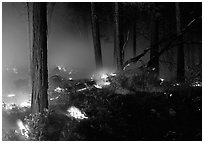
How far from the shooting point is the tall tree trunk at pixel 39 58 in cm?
912

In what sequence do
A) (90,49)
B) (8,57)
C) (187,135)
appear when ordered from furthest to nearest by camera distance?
(90,49) → (8,57) → (187,135)

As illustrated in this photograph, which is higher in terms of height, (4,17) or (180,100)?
(4,17)

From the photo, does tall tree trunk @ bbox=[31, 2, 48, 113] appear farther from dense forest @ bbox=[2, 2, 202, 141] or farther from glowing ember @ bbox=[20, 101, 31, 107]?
glowing ember @ bbox=[20, 101, 31, 107]

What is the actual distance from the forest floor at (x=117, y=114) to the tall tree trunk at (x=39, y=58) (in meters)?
0.50

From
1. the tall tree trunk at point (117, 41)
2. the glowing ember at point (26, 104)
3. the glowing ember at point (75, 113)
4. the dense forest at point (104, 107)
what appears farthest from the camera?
the tall tree trunk at point (117, 41)

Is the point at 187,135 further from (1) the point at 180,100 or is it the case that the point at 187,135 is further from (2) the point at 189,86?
(2) the point at 189,86

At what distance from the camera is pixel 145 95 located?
444 inches

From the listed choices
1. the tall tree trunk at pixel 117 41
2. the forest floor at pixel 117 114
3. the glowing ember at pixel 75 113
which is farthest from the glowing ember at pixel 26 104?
the tall tree trunk at pixel 117 41

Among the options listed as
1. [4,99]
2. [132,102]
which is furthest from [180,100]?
[4,99]

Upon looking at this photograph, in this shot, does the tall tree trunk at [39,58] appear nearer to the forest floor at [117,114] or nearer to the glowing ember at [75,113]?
the forest floor at [117,114]

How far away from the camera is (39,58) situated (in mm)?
9234

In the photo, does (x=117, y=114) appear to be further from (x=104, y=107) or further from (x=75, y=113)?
(x=75, y=113)

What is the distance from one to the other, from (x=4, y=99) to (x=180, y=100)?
7.73m

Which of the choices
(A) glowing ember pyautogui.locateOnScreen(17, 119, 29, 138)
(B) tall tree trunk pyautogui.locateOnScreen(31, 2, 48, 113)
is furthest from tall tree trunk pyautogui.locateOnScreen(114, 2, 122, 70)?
(A) glowing ember pyautogui.locateOnScreen(17, 119, 29, 138)
